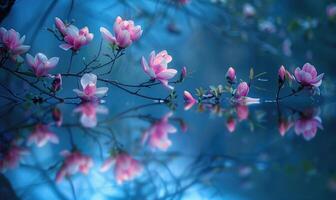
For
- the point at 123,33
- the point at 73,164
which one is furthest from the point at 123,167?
the point at 123,33

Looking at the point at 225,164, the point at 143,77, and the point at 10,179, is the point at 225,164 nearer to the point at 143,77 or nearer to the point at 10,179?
the point at 10,179

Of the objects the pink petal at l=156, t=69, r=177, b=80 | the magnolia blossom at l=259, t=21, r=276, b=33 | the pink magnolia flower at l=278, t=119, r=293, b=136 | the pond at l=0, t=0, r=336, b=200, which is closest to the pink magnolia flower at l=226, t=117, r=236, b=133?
the pond at l=0, t=0, r=336, b=200

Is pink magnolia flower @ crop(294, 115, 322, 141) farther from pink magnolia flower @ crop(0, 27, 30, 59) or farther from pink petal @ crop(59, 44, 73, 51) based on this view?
pink magnolia flower @ crop(0, 27, 30, 59)

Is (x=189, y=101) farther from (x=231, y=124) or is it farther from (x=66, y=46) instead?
(x=66, y=46)

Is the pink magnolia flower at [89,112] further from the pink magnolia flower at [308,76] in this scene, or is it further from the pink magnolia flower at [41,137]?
the pink magnolia flower at [308,76]

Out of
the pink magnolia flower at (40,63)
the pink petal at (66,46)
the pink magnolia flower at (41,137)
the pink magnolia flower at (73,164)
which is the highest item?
the pink petal at (66,46)

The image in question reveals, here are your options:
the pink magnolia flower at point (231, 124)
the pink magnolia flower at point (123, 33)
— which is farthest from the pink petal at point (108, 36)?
the pink magnolia flower at point (231, 124)
